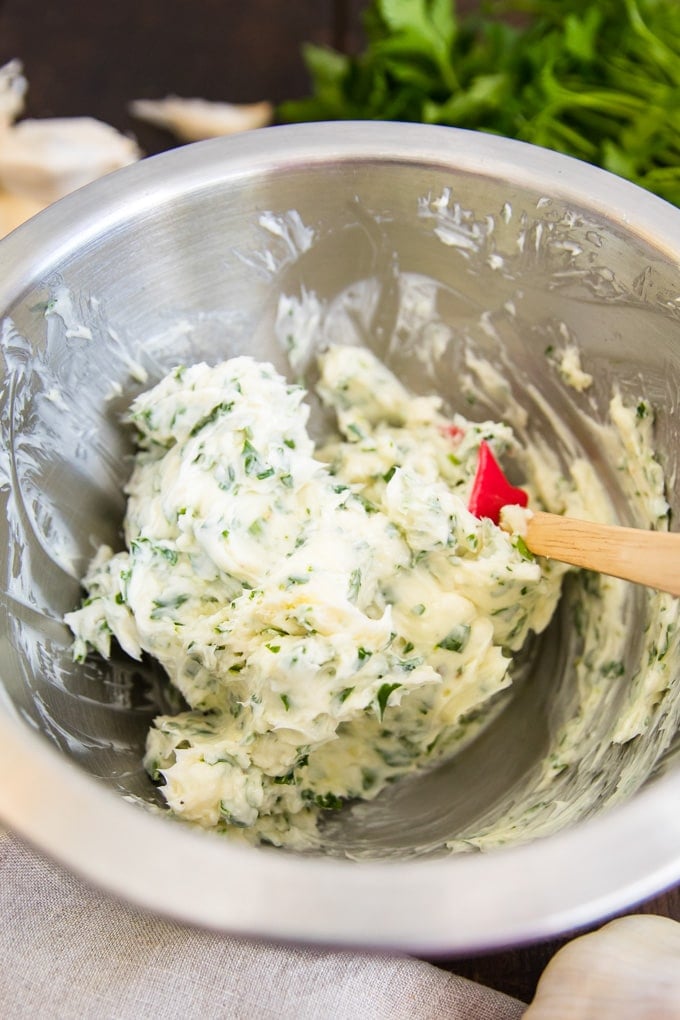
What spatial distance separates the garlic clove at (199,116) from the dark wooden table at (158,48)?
3cm

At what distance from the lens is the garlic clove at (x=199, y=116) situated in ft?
6.86

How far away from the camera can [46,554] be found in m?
1.34

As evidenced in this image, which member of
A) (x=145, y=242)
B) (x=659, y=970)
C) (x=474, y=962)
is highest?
(x=145, y=242)

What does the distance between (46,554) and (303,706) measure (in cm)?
46

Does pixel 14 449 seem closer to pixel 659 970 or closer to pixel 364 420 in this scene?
pixel 364 420

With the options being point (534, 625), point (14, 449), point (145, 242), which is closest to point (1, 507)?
point (14, 449)

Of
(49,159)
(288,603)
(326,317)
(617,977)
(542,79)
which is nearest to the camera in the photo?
(617,977)

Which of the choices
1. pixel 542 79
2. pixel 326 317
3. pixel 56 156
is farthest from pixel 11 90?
pixel 542 79

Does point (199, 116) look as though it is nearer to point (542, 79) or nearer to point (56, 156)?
point (56, 156)

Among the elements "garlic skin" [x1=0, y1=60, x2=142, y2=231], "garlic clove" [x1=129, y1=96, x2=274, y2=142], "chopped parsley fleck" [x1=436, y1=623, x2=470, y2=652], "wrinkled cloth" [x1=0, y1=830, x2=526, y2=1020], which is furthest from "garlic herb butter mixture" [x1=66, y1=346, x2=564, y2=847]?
"garlic clove" [x1=129, y1=96, x2=274, y2=142]

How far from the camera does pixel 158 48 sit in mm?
2264

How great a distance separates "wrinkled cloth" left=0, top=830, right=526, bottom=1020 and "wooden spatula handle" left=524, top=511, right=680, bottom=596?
0.56 m

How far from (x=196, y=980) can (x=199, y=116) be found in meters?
1.76

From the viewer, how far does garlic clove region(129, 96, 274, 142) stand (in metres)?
2.09
